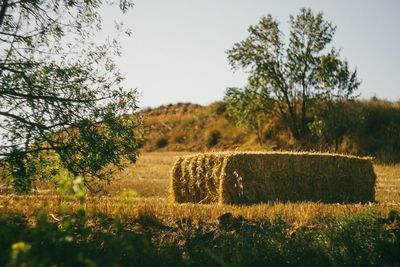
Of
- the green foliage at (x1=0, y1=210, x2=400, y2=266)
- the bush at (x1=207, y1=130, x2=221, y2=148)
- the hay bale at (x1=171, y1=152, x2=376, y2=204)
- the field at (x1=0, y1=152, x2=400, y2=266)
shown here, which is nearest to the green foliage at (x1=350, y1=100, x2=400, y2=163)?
the bush at (x1=207, y1=130, x2=221, y2=148)

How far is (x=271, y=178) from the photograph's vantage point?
15930 millimetres

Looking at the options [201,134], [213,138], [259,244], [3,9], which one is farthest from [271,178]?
[201,134]

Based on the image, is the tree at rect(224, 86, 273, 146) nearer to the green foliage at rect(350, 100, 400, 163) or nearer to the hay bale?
the green foliage at rect(350, 100, 400, 163)

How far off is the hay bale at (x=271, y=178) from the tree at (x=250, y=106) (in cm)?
1939

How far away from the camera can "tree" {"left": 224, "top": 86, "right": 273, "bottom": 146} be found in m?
37.1

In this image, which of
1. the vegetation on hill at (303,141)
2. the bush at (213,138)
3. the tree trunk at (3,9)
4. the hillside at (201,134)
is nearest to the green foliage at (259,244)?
the tree trunk at (3,9)

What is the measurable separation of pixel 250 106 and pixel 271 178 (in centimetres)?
2159

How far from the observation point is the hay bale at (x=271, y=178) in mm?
15422

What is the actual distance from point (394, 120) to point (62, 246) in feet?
102

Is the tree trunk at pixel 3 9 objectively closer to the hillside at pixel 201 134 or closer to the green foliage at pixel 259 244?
the green foliage at pixel 259 244

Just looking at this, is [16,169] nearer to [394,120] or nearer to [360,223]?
[360,223]

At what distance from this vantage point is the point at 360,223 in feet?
28.8

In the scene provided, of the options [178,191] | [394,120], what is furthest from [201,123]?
[178,191]

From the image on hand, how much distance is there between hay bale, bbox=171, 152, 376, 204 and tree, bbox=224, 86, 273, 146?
19.4 metres
